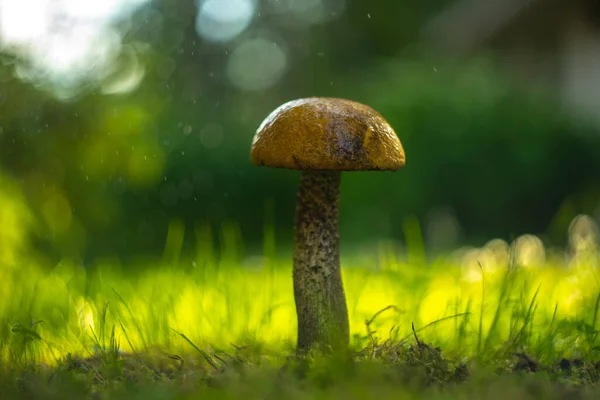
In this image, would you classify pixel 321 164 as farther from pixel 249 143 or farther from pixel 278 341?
pixel 249 143

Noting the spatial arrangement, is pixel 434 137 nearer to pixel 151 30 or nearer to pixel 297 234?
pixel 151 30

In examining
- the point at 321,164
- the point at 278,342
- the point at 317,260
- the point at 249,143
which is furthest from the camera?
the point at 249,143

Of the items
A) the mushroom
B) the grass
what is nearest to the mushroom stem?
the mushroom

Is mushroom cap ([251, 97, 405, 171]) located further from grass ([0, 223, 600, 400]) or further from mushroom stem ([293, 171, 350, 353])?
grass ([0, 223, 600, 400])

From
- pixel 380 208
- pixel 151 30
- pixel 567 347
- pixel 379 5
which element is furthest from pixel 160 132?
pixel 379 5

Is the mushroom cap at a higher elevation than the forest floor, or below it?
higher

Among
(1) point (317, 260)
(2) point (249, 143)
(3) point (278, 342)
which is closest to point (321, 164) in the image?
(1) point (317, 260)

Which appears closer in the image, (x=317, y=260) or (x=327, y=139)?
(x=327, y=139)
